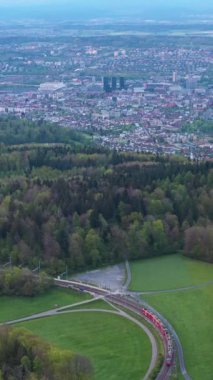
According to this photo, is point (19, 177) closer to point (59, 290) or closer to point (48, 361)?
point (59, 290)

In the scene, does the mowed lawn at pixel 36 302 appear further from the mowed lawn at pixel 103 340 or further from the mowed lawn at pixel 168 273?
the mowed lawn at pixel 168 273

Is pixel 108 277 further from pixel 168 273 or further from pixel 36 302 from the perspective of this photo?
pixel 36 302

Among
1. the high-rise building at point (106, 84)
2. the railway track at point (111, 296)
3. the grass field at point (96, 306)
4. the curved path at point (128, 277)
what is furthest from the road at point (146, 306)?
the high-rise building at point (106, 84)

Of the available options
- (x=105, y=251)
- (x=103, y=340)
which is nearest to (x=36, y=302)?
(x=103, y=340)

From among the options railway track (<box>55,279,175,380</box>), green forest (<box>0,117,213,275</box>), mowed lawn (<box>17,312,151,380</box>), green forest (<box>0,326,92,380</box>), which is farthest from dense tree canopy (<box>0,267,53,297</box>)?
green forest (<box>0,326,92,380</box>)

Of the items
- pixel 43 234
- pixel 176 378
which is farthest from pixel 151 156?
pixel 176 378

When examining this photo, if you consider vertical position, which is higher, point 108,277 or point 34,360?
point 34,360
